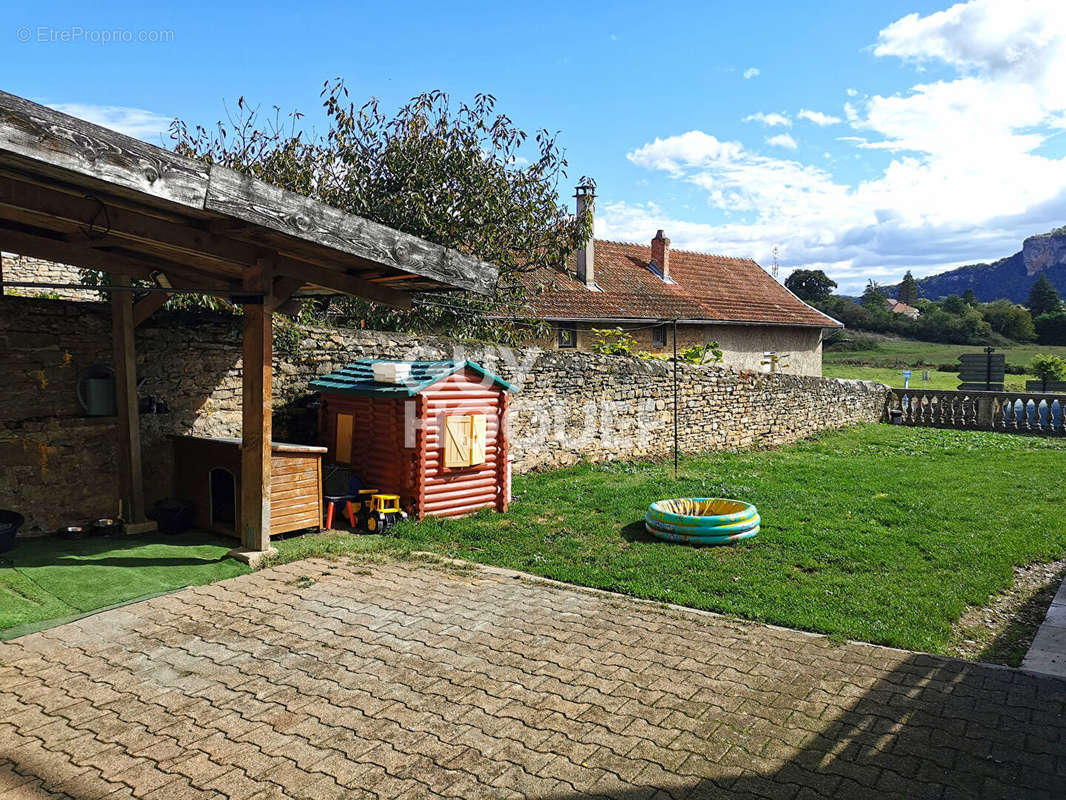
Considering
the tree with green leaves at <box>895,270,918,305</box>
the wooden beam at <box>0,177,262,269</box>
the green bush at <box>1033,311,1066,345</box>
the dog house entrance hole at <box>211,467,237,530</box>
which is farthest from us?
the tree with green leaves at <box>895,270,918,305</box>

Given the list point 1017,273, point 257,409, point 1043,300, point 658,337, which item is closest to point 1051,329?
point 1043,300

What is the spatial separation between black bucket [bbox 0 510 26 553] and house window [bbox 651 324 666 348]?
763 inches

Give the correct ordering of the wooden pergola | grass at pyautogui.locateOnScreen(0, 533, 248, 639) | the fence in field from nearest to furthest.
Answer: the wooden pergola
grass at pyautogui.locateOnScreen(0, 533, 248, 639)
the fence in field

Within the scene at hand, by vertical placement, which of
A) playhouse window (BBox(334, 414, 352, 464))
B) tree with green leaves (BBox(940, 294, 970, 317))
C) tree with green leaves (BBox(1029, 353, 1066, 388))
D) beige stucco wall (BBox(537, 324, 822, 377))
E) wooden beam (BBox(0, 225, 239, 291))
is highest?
tree with green leaves (BBox(940, 294, 970, 317))

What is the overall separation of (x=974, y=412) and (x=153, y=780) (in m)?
24.0

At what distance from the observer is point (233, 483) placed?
8711 millimetres

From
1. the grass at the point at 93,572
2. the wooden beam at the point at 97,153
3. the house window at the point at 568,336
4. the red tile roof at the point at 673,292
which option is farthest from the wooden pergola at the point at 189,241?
the house window at the point at 568,336

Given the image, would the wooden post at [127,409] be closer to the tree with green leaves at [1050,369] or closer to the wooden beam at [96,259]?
the wooden beam at [96,259]

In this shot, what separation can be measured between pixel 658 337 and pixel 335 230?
62.2 feet

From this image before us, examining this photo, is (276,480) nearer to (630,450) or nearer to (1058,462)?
(630,450)

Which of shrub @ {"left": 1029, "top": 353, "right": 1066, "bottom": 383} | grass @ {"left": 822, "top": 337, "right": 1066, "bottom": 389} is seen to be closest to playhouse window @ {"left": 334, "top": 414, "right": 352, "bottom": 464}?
shrub @ {"left": 1029, "top": 353, "right": 1066, "bottom": 383}

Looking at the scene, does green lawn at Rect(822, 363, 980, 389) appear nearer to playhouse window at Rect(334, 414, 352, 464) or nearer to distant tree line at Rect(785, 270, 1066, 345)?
distant tree line at Rect(785, 270, 1066, 345)

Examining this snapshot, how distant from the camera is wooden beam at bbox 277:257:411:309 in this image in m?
7.77

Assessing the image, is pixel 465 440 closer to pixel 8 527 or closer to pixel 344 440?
pixel 344 440
